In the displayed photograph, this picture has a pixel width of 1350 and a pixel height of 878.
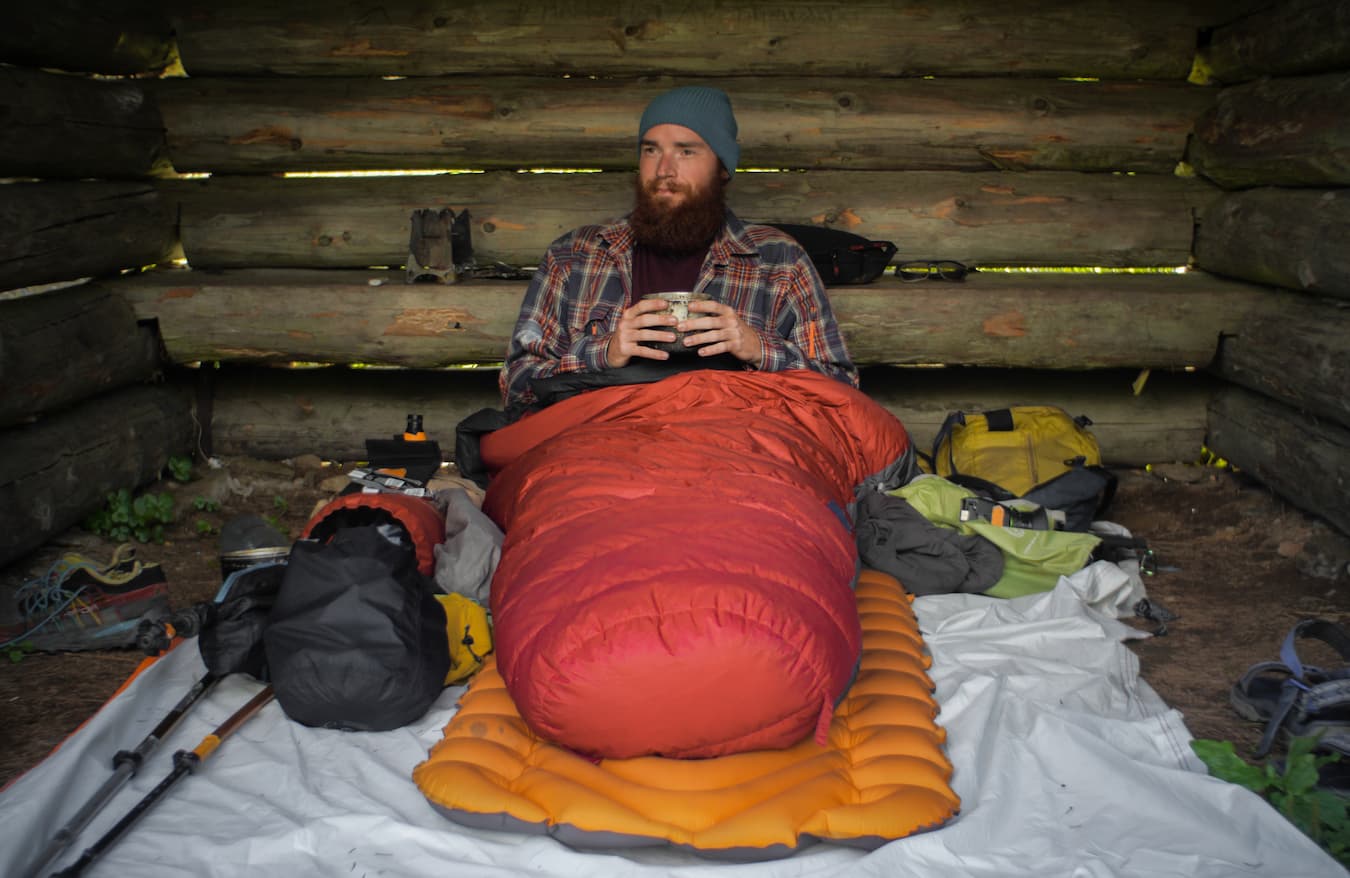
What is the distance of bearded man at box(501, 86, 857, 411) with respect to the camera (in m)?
3.45

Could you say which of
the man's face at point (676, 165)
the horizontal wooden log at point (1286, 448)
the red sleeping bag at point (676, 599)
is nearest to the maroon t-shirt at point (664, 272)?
the man's face at point (676, 165)

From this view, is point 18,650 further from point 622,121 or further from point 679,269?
point 622,121

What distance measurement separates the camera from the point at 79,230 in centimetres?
388

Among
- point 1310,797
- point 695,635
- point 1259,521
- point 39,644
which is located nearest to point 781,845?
point 695,635

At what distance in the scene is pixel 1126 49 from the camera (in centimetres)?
438

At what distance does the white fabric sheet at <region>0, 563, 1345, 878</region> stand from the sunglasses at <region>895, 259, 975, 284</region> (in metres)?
2.15

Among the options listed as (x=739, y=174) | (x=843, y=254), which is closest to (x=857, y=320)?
(x=843, y=254)

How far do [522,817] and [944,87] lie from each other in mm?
3537

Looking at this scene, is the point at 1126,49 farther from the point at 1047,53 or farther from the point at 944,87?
the point at 944,87

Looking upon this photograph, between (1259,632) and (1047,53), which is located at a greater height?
(1047,53)

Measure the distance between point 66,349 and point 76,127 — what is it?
0.84 metres

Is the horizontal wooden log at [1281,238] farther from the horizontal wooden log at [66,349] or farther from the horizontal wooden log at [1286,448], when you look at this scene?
the horizontal wooden log at [66,349]

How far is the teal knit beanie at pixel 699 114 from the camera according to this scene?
3.42 meters

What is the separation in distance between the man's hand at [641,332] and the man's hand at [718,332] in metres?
0.05
